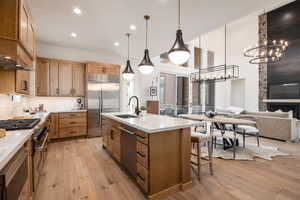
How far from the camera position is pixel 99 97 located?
4.73 m

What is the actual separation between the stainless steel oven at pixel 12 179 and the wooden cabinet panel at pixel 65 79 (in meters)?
3.65

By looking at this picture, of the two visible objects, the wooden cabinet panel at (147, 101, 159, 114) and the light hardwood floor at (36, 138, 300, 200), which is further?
the wooden cabinet panel at (147, 101, 159, 114)

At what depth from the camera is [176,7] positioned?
2605 mm

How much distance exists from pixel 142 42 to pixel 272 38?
19.5 ft

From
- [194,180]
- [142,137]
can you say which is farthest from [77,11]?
[194,180]

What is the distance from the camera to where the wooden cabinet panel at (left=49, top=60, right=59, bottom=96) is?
4293 mm

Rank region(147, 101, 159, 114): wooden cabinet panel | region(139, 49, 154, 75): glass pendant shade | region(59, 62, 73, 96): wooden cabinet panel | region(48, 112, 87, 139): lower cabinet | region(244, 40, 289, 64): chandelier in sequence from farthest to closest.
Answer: region(147, 101, 159, 114): wooden cabinet panel, region(59, 62, 73, 96): wooden cabinet panel, region(48, 112, 87, 139): lower cabinet, region(244, 40, 289, 64): chandelier, region(139, 49, 154, 75): glass pendant shade

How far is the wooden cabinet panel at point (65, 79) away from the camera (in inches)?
175

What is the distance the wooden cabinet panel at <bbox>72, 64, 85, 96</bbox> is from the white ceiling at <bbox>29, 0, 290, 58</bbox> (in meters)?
0.78

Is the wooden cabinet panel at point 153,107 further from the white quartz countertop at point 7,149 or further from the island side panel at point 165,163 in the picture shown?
the white quartz countertop at point 7,149

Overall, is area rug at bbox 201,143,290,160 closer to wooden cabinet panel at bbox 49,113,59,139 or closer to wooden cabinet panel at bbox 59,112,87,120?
wooden cabinet panel at bbox 59,112,87,120

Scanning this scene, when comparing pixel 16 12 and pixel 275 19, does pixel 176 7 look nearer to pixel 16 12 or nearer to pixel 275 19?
pixel 16 12

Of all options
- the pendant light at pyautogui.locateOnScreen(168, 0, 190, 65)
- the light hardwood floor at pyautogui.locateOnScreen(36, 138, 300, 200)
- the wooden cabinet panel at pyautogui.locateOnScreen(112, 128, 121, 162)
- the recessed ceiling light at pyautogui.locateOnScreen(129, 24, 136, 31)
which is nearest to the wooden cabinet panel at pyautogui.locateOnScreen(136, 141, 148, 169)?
the light hardwood floor at pyautogui.locateOnScreen(36, 138, 300, 200)

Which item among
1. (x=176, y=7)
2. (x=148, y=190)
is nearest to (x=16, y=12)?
(x=176, y=7)
